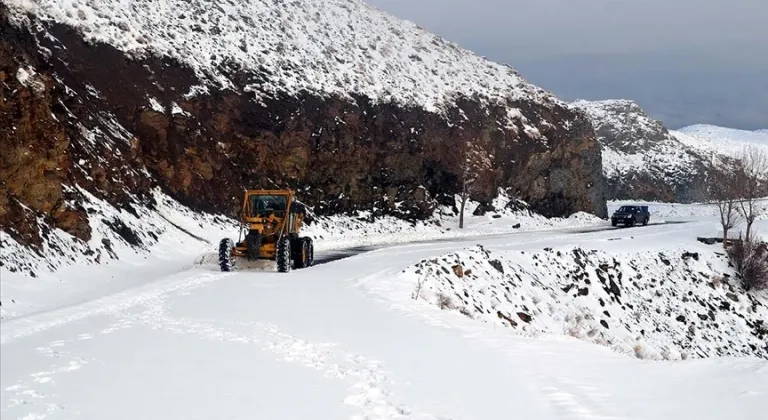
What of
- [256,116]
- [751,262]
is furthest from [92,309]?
[751,262]

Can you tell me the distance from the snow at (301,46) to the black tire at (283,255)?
55.4 feet

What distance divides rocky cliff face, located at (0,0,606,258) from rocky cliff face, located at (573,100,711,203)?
4280cm

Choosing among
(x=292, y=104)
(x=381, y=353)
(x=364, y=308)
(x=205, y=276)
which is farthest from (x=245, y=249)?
(x=292, y=104)

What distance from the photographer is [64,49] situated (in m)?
27.4

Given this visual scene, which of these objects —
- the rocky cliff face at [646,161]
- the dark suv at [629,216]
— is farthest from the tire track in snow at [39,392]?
the rocky cliff face at [646,161]

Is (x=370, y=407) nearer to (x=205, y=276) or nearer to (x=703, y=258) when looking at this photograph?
(x=205, y=276)

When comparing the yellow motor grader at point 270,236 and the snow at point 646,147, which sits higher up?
the snow at point 646,147

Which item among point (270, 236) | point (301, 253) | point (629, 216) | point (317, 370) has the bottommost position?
point (317, 370)

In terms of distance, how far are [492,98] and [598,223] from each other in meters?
13.9

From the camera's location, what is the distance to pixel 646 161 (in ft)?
361

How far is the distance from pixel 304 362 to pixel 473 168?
38.8 m

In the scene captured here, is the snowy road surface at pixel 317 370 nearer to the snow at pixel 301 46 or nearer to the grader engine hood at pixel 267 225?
the grader engine hood at pixel 267 225

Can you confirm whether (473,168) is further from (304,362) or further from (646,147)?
(646,147)

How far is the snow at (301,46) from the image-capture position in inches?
1266
